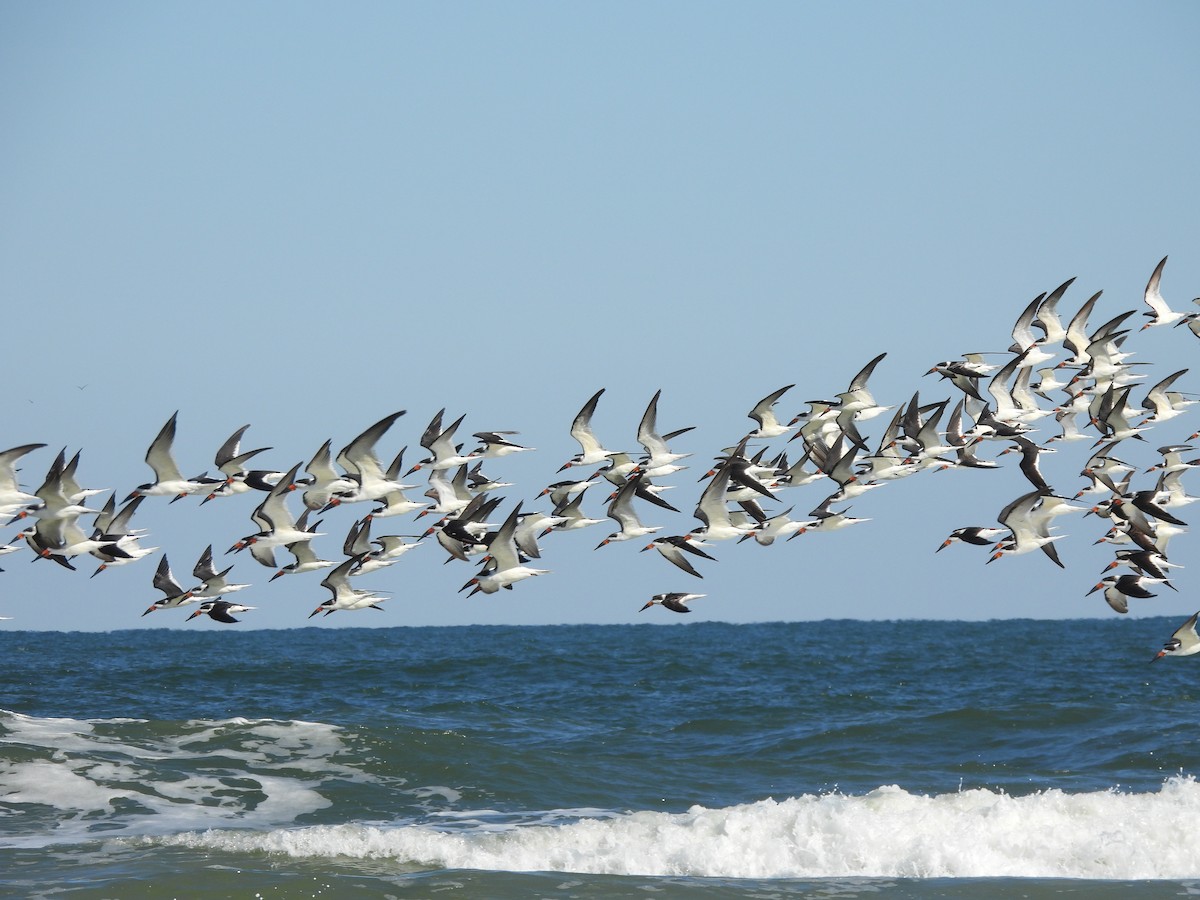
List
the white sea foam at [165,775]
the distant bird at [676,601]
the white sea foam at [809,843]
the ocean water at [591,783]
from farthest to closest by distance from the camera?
the distant bird at [676,601] < the white sea foam at [165,775] < the white sea foam at [809,843] < the ocean water at [591,783]

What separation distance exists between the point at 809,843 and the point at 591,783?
17.7 ft

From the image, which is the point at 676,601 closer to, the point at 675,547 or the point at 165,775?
the point at 675,547

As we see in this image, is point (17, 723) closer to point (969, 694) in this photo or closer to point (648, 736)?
point (648, 736)

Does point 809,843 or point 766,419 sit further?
point 766,419

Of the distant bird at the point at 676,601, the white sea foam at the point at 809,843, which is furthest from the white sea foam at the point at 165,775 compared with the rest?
the distant bird at the point at 676,601

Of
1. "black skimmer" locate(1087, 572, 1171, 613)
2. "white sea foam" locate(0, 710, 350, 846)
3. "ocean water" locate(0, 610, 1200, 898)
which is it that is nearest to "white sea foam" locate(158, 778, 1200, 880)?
"ocean water" locate(0, 610, 1200, 898)

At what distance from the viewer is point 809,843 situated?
17.6 m

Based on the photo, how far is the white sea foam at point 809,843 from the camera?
1712 centimetres

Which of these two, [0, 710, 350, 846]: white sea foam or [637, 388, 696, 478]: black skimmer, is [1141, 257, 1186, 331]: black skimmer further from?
[0, 710, 350, 846]: white sea foam

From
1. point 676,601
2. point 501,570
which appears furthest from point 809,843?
point 501,570

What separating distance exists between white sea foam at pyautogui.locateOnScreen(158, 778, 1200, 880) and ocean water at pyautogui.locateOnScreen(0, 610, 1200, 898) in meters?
0.04

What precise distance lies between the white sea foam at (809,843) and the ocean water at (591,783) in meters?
0.04

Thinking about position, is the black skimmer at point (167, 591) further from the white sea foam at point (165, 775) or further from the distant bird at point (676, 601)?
the distant bird at point (676, 601)

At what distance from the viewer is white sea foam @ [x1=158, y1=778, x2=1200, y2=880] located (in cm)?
1712
